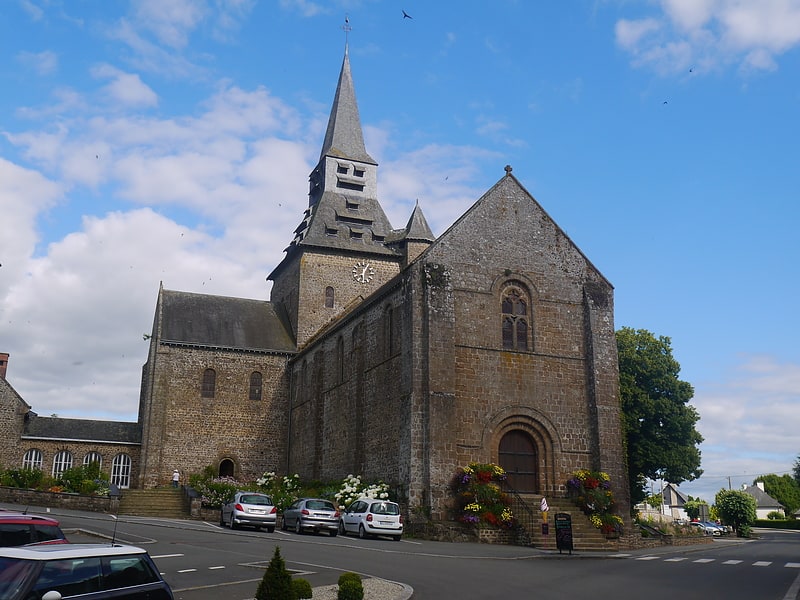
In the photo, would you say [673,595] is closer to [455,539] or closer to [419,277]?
[455,539]

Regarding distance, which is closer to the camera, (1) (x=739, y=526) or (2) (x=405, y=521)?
(2) (x=405, y=521)

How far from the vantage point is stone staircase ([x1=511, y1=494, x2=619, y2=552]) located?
24.5 m

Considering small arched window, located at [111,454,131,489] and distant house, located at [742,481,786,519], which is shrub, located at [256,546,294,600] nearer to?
small arched window, located at [111,454,131,489]

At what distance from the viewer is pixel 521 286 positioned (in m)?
30.8

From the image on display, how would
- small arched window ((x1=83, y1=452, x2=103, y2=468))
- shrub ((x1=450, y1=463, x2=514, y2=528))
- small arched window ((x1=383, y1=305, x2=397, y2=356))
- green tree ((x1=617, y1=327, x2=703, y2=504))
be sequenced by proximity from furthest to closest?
small arched window ((x1=83, y1=452, x2=103, y2=468)) < green tree ((x1=617, y1=327, x2=703, y2=504)) < small arched window ((x1=383, y1=305, x2=397, y2=356)) < shrub ((x1=450, y1=463, x2=514, y2=528))

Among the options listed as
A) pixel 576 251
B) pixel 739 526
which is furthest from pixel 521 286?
pixel 739 526

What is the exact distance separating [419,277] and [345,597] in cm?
1825

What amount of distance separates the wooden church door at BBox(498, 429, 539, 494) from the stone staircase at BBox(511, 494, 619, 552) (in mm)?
1233

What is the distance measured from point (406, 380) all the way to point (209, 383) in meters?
19.8

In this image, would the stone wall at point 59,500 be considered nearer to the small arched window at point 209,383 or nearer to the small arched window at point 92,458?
the small arched window at point 92,458

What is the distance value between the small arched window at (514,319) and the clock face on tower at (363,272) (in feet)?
61.4

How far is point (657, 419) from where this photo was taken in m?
38.6

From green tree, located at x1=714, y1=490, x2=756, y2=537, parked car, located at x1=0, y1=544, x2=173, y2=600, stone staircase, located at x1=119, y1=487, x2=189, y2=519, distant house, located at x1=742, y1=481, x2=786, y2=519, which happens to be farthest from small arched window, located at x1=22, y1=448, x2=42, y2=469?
distant house, located at x1=742, y1=481, x2=786, y2=519

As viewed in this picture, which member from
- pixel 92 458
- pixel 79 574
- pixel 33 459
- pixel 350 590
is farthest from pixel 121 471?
pixel 79 574
